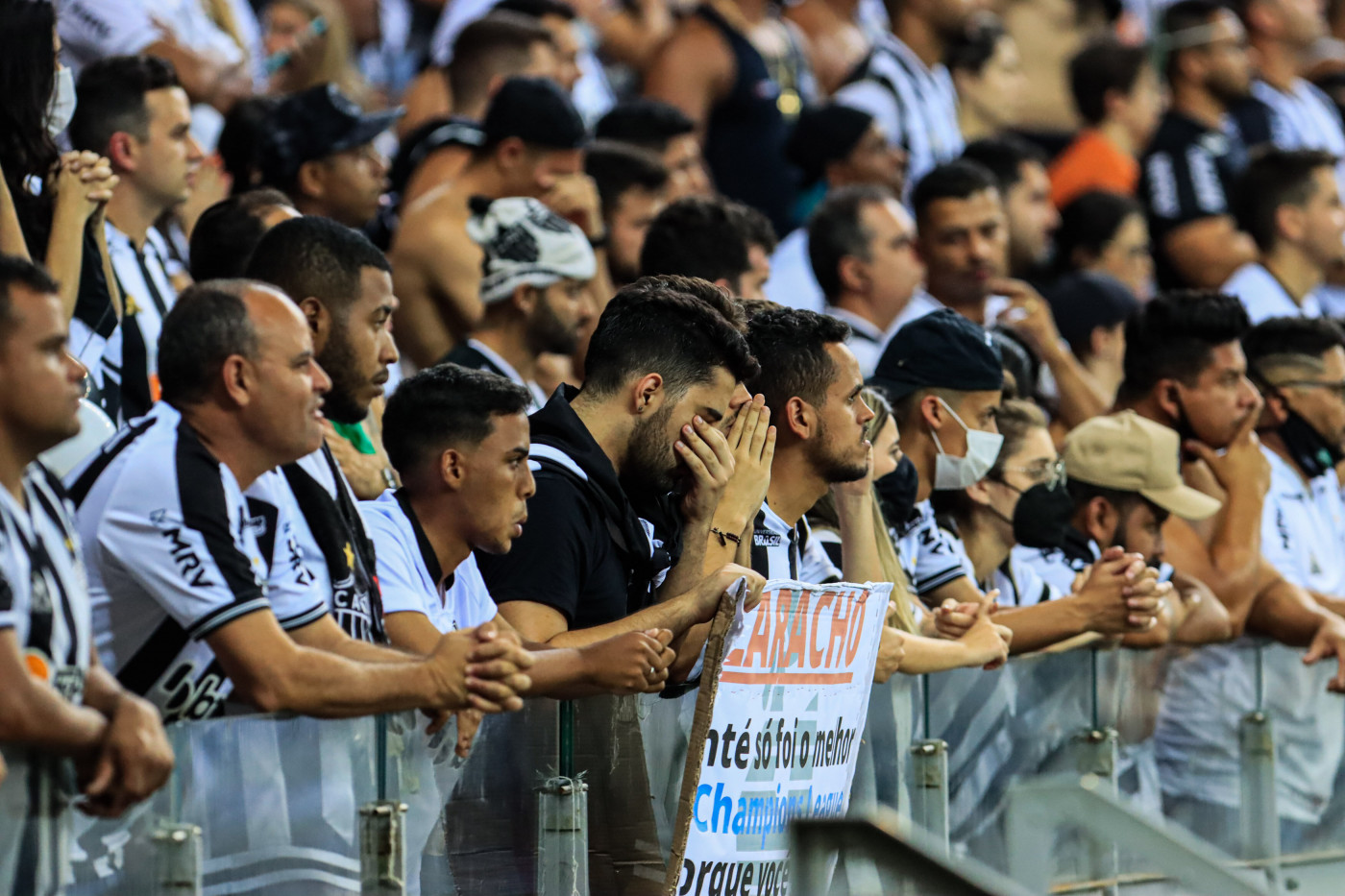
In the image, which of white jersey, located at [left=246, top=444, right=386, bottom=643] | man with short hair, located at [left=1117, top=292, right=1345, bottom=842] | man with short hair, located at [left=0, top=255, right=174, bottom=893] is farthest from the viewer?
man with short hair, located at [left=1117, top=292, right=1345, bottom=842]

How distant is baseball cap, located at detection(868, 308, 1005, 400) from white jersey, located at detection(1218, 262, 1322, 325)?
4233 millimetres

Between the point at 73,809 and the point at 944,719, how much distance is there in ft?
9.32

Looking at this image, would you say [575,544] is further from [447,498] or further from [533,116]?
[533,116]

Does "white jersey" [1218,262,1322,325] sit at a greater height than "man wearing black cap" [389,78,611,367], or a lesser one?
greater

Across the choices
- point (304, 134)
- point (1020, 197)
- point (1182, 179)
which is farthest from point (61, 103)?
point (1182, 179)

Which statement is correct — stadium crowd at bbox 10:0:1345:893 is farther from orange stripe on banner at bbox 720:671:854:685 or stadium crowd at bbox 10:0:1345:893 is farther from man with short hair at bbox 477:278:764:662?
orange stripe on banner at bbox 720:671:854:685

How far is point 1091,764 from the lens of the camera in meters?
6.39

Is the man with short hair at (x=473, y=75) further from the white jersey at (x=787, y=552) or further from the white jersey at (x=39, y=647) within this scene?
the white jersey at (x=39, y=647)

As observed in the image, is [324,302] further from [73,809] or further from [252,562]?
[73,809]

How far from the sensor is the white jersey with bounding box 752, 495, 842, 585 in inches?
217

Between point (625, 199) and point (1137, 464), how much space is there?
2.41 meters

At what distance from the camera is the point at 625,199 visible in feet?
27.8

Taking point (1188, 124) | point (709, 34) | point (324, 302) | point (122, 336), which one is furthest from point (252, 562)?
point (1188, 124)

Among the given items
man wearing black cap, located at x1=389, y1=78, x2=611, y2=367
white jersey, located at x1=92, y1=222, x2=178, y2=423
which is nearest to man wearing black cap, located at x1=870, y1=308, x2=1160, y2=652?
man wearing black cap, located at x1=389, y1=78, x2=611, y2=367
